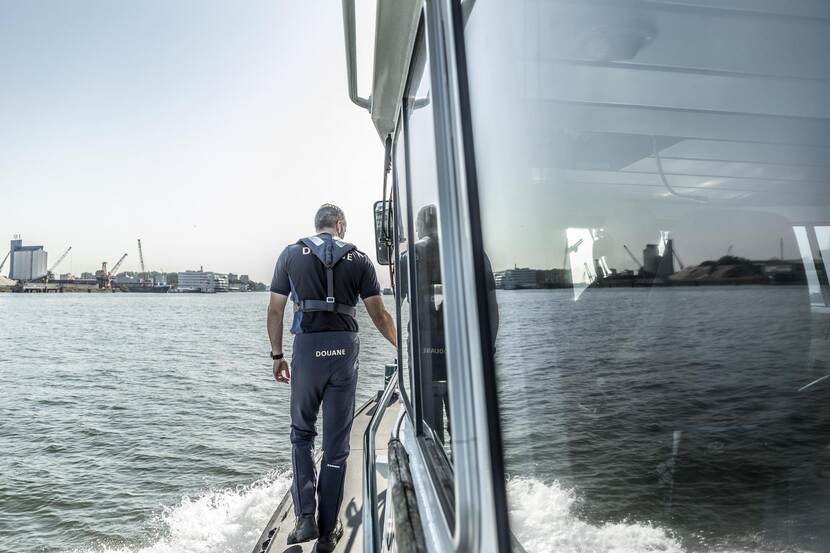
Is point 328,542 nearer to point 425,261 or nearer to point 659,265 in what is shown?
point 425,261

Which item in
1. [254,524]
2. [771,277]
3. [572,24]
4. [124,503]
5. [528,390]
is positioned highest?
[572,24]

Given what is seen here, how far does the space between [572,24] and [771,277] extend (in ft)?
1.53

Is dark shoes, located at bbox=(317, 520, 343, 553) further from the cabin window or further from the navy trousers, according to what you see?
the cabin window

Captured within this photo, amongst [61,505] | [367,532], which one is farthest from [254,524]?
[367,532]

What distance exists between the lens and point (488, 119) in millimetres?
900

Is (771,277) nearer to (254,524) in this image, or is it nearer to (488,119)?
(488,119)

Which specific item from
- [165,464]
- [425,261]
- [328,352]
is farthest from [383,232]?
[165,464]

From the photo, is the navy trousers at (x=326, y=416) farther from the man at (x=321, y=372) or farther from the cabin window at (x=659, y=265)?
the cabin window at (x=659, y=265)

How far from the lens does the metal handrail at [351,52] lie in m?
1.75

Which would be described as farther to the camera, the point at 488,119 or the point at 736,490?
the point at 488,119

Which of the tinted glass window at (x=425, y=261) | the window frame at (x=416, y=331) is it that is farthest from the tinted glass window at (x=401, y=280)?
the tinted glass window at (x=425, y=261)

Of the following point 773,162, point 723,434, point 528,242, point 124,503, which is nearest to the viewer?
point 773,162

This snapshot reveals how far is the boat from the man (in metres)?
1.77

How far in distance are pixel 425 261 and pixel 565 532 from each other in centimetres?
83
